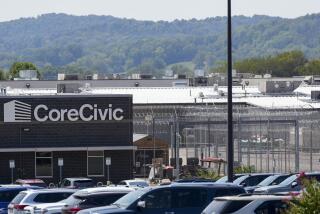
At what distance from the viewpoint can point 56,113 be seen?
67188mm

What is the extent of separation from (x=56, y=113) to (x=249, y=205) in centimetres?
4087

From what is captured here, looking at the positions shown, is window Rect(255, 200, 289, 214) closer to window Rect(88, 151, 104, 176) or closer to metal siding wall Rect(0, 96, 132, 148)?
window Rect(88, 151, 104, 176)

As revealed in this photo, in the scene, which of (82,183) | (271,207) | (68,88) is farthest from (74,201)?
(68,88)

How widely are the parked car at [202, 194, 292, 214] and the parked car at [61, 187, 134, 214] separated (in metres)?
6.88

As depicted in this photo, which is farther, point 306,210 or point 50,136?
point 50,136

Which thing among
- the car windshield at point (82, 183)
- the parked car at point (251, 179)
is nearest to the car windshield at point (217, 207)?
the parked car at point (251, 179)

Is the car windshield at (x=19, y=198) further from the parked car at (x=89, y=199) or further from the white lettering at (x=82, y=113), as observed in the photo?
the white lettering at (x=82, y=113)

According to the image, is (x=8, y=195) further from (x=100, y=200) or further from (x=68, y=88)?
(x=68, y=88)

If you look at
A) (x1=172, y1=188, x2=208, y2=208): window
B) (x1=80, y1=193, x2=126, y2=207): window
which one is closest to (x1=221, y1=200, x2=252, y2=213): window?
(x1=172, y1=188, x2=208, y2=208): window

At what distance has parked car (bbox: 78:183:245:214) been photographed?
30.5 meters

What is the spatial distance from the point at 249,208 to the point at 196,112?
5282 cm

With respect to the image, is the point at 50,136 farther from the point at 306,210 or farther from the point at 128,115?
the point at 306,210

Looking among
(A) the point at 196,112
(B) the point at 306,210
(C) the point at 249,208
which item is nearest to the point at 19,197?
(C) the point at 249,208

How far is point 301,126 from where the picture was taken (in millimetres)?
69000
